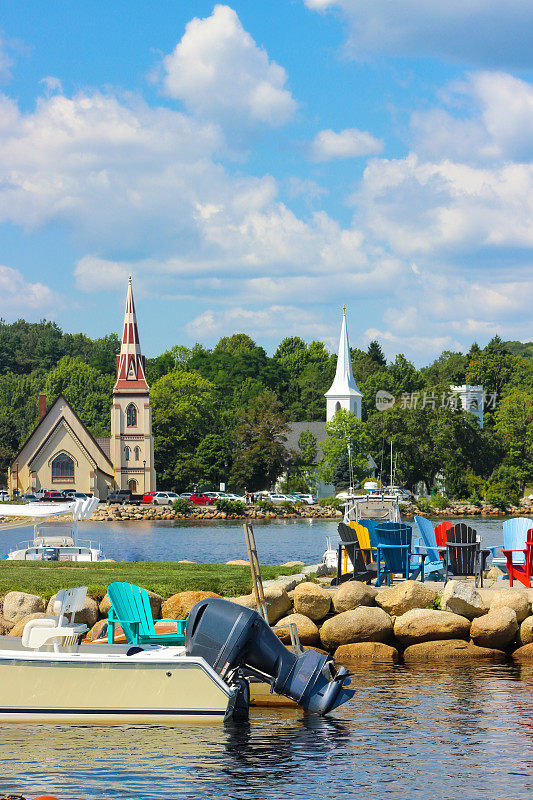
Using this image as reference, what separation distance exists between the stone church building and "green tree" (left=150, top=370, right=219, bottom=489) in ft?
11.1

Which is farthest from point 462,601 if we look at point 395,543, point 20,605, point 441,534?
point 20,605

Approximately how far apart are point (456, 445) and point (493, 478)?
4.80 metres

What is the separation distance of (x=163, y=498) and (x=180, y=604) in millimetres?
81101

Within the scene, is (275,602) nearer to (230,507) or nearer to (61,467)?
(230,507)

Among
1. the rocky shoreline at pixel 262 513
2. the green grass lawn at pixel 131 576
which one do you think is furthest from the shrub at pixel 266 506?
the green grass lawn at pixel 131 576

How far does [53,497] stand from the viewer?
91.5 meters

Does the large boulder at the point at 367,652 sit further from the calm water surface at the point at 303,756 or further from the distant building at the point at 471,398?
the distant building at the point at 471,398

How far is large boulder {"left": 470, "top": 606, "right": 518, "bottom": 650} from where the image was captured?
60.8 ft

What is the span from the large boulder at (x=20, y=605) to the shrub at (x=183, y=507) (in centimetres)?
7305

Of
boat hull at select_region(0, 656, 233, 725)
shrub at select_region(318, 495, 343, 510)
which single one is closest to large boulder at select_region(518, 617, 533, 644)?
boat hull at select_region(0, 656, 233, 725)

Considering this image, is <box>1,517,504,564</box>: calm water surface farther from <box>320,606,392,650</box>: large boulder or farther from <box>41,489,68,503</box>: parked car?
<box>320,606,392,650</box>: large boulder

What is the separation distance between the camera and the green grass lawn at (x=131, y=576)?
20.6m

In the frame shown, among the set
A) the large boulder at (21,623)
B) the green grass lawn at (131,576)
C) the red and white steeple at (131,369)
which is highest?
the red and white steeple at (131,369)

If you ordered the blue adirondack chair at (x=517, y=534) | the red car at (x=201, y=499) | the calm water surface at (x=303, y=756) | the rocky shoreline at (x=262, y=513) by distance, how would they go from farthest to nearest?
1. the red car at (x=201, y=499)
2. the rocky shoreline at (x=262, y=513)
3. the blue adirondack chair at (x=517, y=534)
4. the calm water surface at (x=303, y=756)
